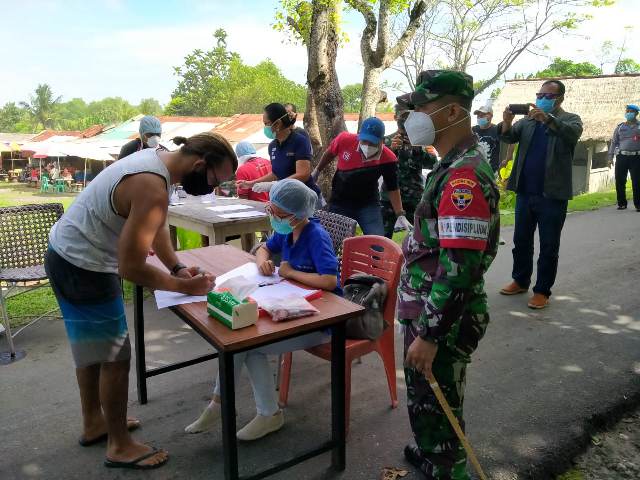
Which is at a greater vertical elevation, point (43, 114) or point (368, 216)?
point (43, 114)

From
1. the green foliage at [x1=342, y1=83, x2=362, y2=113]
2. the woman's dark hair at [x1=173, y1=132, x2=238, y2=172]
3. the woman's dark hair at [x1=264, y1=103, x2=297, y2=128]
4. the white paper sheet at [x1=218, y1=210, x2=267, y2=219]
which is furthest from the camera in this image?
the green foliage at [x1=342, y1=83, x2=362, y2=113]

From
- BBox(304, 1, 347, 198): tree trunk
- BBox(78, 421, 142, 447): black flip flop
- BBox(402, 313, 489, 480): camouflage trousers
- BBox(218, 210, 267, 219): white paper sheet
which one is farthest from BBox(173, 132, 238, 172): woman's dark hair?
BBox(304, 1, 347, 198): tree trunk

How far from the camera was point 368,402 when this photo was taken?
3.18 metres

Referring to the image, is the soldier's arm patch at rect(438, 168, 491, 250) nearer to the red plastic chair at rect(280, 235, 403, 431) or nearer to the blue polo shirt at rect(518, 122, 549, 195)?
the red plastic chair at rect(280, 235, 403, 431)

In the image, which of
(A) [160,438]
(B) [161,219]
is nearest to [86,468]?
(A) [160,438]

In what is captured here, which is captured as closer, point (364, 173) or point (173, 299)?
point (173, 299)

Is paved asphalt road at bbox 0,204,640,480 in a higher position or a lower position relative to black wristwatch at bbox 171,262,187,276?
lower

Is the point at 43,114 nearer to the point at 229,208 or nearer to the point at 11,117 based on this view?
the point at 11,117

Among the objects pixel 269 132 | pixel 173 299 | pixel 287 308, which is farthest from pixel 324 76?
pixel 287 308

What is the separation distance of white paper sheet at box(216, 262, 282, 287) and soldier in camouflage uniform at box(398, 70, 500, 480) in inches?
31.9

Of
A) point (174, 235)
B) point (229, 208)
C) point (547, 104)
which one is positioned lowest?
point (174, 235)

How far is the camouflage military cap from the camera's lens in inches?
79.2

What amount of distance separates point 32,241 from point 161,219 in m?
2.79

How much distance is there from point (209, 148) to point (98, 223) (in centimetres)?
60
